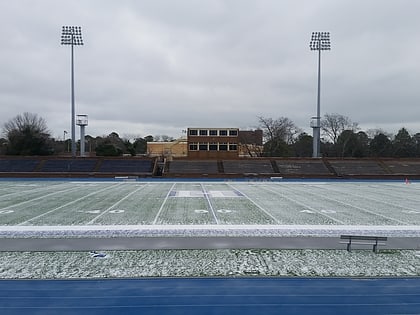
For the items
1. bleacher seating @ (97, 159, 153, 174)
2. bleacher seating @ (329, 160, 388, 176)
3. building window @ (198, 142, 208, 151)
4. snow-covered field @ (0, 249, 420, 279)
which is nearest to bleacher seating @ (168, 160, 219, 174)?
bleacher seating @ (97, 159, 153, 174)

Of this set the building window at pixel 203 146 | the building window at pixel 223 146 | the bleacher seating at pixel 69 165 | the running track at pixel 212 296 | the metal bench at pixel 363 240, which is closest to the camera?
the running track at pixel 212 296

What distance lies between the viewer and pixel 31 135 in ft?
185

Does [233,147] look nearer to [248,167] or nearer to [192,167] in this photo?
[248,167]

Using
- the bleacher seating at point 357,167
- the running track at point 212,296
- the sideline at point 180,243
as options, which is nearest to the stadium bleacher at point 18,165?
the sideline at point 180,243

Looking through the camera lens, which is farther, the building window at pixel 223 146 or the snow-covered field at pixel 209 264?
the building window at pixel 223 146

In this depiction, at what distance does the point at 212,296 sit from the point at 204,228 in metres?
5.32

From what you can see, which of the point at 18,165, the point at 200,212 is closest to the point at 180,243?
the point at 200,212

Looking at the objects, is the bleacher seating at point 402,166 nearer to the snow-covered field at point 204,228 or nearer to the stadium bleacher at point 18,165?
the snow-covered field at point 204,228

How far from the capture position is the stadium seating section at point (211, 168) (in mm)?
41875

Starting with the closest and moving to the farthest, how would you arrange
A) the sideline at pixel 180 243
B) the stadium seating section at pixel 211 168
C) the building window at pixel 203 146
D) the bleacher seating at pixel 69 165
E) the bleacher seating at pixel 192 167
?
the sideline at pixel 180 243, the stadium seating section at pixel 211 168, the bleacher seating at pixel 69 165, the bleacher seating at pixel 192 167, the building window at pixel 203 146

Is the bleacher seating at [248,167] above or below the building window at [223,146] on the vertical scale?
below

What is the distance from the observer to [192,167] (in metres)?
45.0

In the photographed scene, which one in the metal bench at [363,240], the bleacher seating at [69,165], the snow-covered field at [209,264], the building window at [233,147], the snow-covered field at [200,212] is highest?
the building window at [233,147]

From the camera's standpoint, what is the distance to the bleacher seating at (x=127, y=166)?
4284 centimetres
